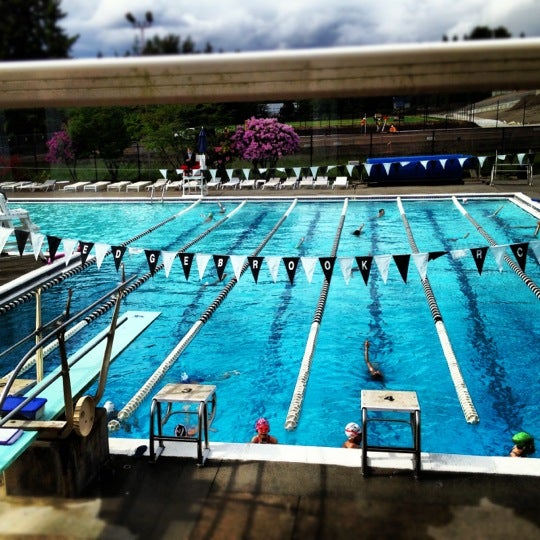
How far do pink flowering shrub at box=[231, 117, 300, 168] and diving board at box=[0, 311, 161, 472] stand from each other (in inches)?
775

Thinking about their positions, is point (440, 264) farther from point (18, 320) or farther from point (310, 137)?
point (310, 137)

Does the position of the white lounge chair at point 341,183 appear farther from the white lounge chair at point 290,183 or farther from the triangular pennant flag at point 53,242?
the triangular pennant flag at point 53,242

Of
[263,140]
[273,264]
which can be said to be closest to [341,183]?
[263,140]

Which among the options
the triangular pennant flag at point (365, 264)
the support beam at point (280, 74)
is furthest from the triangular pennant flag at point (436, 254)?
the support beam at point (280, 74)

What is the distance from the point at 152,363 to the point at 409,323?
4.27 metres

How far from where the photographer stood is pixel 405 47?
2.00 metres

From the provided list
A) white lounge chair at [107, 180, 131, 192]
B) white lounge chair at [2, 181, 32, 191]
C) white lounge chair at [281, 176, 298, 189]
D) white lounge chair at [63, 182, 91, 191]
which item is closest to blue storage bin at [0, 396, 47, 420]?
white lounge chair at [281, 176, 298, 189]

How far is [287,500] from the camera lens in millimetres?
4340

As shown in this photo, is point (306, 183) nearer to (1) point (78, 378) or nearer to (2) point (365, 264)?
(2) point (365, 264)

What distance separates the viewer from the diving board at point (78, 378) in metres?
3.98

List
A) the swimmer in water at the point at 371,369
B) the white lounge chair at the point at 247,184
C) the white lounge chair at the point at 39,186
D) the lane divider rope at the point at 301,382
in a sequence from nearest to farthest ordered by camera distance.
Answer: the lane divider rope at the point at 301,382, the swimmer in water at the point at 371,369, the white lounge chair at the point at 247,184, the white lounge chair at the point at 39,186

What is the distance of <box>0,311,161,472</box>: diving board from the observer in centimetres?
398

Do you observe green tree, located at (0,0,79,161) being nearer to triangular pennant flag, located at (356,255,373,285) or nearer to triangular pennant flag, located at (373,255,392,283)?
triangular pennant flag, located at (356,255,373,285)

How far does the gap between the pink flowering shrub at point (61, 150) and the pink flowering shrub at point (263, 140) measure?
769 centimetres
